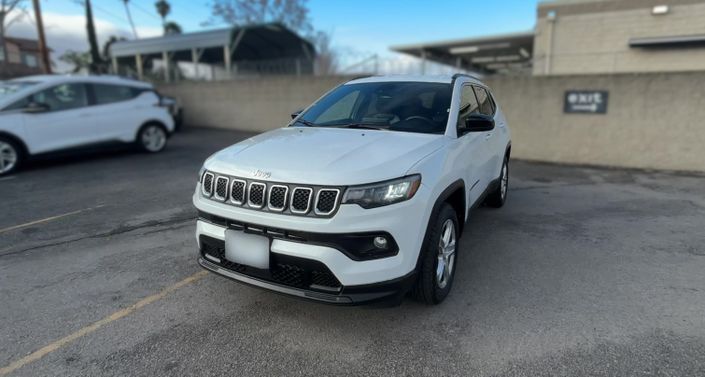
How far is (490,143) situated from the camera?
15.1 ft

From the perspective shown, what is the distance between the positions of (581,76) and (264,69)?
11623 mm

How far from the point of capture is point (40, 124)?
7930 millimetres

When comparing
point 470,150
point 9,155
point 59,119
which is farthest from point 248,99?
point 470,150

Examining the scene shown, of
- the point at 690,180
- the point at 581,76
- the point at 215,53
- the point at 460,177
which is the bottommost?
the point at 690,180

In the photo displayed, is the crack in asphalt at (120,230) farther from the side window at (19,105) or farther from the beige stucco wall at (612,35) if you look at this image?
the beige stucco wall at (612,35)

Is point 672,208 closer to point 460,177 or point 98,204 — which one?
point 460,177

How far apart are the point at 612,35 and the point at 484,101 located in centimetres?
1424

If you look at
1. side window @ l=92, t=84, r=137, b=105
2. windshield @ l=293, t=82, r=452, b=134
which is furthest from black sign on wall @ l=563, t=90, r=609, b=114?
side window @ l=92, t=84, r=137, b=105

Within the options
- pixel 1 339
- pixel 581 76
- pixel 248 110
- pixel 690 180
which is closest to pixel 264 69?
pixel 248 110

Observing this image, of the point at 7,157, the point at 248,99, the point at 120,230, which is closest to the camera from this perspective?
the point at 120,230

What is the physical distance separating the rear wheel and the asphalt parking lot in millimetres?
2742

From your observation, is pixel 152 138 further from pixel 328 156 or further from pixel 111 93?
pixel 328 156

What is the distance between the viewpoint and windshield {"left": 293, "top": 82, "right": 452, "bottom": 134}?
12.0ft

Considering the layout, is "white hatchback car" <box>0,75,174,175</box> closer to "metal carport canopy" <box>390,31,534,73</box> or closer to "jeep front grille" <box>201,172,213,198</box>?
"jeep front grille" <box>201,172,213,198</box>
